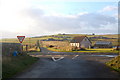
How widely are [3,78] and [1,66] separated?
2.86 meters

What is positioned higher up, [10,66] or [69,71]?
[10,66]

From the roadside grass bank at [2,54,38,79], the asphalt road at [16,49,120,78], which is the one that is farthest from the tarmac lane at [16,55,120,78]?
the roadside grass bank at [2,54,38,79]

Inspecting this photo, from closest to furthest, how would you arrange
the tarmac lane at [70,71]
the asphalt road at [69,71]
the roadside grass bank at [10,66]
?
the tarmac lane at [70,71], the asphalt road at [69,71], the roadside grass bank at [10,66]

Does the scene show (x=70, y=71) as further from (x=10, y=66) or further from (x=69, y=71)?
(x=10, y=66)

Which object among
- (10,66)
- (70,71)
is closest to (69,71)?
(70,71)

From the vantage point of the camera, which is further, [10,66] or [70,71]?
[10,66]

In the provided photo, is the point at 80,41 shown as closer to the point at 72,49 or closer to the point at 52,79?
the point at 72,49

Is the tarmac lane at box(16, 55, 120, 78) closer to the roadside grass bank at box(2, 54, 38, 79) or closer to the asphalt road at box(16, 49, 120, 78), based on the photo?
the asphalt road at box(16, 49, 120, 78)

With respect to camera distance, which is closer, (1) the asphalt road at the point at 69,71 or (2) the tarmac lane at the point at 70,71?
(2) the tarmac lane at the point at 70,71

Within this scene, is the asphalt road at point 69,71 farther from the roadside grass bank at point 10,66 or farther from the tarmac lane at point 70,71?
the roadside grass bank at point 10,66

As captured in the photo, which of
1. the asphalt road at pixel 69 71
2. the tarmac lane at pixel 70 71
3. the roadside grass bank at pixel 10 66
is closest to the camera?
the tarmac lane at pixel 70 71

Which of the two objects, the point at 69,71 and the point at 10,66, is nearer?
the point at 69,71

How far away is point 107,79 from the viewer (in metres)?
10.7

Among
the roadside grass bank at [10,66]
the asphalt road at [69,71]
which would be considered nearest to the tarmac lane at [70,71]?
the asphalt road at [69,71]
